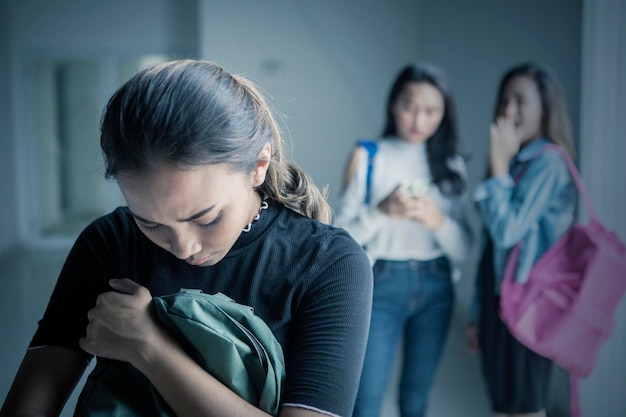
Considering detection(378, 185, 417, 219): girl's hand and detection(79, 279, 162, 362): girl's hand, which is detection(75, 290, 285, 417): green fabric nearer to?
detection(79, 279, 162, 362): girl's hand

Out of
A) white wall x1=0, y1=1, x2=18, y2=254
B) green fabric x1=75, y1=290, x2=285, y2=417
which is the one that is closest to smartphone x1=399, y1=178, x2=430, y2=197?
green fabric x1=75, y1=290, x2=285, y2=417

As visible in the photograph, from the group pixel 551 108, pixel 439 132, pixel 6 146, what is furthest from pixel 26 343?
pixel 6 146

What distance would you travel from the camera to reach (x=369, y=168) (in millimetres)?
1858

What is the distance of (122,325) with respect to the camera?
0.67m

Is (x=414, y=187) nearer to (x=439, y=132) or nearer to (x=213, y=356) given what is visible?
(x=439, y=132)

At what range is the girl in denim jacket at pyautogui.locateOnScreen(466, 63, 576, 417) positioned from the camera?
1767 millimetres

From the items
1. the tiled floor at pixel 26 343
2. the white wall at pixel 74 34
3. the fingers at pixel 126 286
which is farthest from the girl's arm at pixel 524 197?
the white wall at pixel 74 34

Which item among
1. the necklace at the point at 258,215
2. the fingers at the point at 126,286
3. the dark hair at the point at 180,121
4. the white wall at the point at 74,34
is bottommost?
the fingers at the point at 126,286

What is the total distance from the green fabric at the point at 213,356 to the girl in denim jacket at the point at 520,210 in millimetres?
1235

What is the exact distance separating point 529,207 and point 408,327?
46cm

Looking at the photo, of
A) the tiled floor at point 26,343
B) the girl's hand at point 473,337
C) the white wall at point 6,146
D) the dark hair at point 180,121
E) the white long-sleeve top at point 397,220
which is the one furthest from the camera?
the white wall at point 6,146

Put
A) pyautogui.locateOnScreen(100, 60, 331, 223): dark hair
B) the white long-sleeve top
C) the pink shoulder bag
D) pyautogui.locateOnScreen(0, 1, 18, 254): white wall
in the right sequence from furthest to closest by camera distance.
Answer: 1. pyautogui.locateOnScreen(0, 1, 18, 254): white wall
2. the white long-sleeve top
3. the pink shoulder bag
4. pyautogui.locateOnScreen(100, 60, 331, 223): dark hair

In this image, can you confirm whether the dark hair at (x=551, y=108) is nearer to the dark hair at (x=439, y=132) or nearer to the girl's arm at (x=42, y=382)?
the dark hair at (x=439, y=132)

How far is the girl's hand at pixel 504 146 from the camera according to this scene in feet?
6.05
